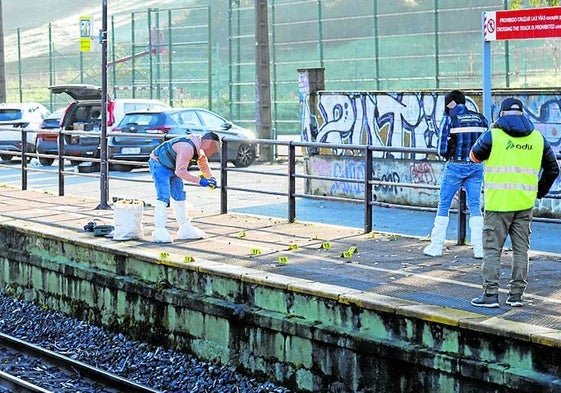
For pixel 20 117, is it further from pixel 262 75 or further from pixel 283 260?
pixel 283 260

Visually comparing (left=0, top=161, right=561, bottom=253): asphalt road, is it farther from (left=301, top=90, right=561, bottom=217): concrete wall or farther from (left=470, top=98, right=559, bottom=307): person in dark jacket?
(left=470, top=98, right=559, bottom=307): person in dark jacket

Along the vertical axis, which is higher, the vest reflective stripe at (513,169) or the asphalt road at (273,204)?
the vest reflective stripe at (513,169)

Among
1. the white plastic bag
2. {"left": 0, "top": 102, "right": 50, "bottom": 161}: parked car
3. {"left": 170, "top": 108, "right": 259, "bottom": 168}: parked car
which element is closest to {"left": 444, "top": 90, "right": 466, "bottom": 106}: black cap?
the white plastic bag

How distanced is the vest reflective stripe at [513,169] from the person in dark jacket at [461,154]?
2.67m

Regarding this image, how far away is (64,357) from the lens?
12.5 m

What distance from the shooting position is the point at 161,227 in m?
14.4

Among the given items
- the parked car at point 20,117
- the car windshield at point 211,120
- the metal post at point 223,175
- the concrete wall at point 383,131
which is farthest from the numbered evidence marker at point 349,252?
the parked car at point 20,117

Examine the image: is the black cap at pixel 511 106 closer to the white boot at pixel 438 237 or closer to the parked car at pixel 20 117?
the white boot at pixel 438 237

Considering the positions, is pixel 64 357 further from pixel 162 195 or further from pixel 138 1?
pixel 138 1

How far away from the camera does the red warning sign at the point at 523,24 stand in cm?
1337

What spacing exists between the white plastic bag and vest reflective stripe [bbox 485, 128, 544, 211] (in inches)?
223

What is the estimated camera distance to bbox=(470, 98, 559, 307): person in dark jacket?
32.3ft

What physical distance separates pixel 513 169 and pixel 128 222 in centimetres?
582

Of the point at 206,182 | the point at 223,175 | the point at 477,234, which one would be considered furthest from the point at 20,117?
the point at 477,234
